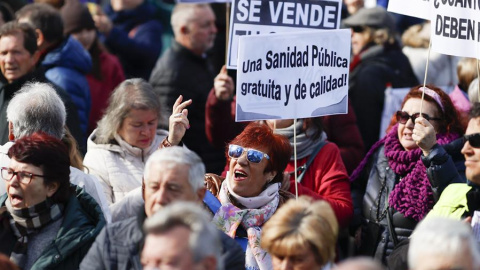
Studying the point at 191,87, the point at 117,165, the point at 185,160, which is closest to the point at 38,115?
the point at 117,165

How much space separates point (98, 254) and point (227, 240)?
24.5 inches

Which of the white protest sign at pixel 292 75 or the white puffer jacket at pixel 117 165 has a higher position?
the white protest sign at pixel 292 75

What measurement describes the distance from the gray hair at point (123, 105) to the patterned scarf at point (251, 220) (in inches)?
45.0

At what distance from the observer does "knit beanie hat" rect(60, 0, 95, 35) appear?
9.87 meters

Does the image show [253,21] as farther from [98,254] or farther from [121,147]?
[98,254]

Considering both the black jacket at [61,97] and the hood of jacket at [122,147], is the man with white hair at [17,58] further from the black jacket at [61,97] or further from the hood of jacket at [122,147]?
the hood of jacket at [122,147]

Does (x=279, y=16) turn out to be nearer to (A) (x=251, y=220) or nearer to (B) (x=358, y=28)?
(A) (x=251, y=220)

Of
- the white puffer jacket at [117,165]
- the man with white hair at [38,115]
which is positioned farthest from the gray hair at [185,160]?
the white puffer jacket at [117,165]

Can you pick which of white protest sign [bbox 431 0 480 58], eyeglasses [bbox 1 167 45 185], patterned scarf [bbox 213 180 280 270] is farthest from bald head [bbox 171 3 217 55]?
eyeglasses [bbox 1 167 45 185]

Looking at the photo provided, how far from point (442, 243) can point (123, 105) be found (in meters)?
3.18

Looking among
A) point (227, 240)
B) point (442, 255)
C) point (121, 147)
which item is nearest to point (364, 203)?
point (121, 147)

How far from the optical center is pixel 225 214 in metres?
6.61

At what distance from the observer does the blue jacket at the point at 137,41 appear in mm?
11070

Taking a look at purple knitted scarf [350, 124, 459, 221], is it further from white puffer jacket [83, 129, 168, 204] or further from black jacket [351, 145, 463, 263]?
white puffer jacket [83, 129, 168, 204]
